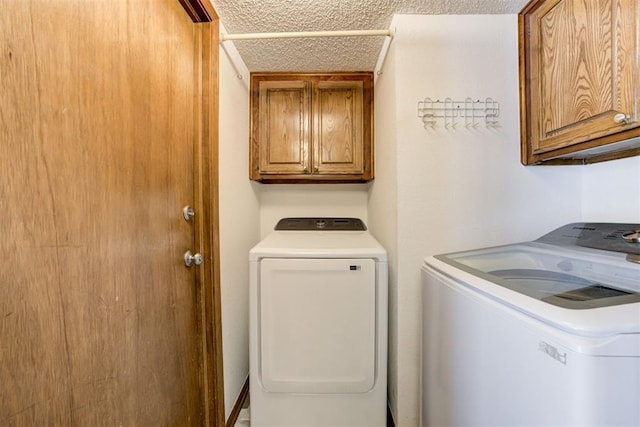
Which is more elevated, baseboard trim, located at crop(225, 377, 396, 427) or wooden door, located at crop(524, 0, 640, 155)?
wooden door, located at crop(524, 0, 640, 155)

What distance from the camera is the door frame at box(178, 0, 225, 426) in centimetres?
123

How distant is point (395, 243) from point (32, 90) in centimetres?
134

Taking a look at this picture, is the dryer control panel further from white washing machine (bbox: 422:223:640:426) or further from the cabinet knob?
the cabinet knob

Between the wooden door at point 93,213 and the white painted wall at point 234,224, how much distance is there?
0.28 metres

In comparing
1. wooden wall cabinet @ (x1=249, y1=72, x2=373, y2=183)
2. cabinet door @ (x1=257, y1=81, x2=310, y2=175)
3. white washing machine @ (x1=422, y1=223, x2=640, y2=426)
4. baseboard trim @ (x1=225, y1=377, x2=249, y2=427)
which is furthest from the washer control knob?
baseboard trim @ (x1=225, y1=377, x2=249, y2=427)

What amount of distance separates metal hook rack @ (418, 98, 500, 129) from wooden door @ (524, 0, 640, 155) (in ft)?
0.61

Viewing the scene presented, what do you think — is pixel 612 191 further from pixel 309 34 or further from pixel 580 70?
pixel 309 34

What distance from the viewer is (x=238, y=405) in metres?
1.55

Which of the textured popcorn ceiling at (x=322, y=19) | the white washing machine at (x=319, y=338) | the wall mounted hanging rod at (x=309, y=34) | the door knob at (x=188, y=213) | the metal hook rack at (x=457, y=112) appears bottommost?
the white washing machine at (x=319, y=338)

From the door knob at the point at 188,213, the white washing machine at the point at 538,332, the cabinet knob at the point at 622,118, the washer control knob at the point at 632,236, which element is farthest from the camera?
the door knob at the point at 188,213

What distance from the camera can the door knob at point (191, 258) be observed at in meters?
1.13

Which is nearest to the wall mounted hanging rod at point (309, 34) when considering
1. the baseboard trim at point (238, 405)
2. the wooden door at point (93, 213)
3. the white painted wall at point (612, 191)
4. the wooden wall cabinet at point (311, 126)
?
the wooden door at point (93, 213)

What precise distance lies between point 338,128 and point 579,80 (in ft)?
4.22

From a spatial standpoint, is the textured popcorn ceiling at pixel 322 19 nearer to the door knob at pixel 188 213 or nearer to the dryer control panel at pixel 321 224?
the door knob at pixel 188 213
